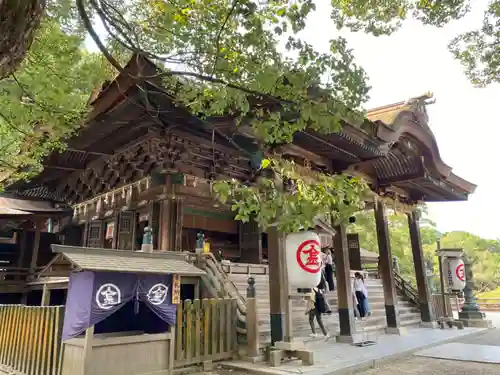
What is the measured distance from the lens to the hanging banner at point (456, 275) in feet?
37.8

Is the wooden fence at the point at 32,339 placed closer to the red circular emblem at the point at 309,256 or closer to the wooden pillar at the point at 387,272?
the red circular emblem at the point at 309,256

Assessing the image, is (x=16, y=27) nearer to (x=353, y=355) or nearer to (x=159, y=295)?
(x=159, y=295)

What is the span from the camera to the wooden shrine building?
761cm

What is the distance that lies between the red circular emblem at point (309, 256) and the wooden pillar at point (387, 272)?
16.8 ft

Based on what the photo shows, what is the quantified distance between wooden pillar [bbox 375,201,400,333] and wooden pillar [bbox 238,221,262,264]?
4889 millimetres

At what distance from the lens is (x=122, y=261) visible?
549cm

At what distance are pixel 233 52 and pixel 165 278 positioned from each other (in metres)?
3.82

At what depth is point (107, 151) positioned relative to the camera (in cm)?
1053

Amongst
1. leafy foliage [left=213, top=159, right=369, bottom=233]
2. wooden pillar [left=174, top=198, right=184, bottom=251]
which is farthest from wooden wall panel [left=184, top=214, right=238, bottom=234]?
leafy foliage [left=213, top=159, right=369, bottom=233]

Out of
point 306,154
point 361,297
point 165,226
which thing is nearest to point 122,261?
point 165,226

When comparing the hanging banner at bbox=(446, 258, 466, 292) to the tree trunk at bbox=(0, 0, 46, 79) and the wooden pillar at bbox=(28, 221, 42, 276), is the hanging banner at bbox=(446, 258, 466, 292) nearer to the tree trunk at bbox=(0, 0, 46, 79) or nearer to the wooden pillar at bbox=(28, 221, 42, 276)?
the tree trunk at bbox=(0, 0, 46, 79)

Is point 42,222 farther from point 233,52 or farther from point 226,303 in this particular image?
point 233,52

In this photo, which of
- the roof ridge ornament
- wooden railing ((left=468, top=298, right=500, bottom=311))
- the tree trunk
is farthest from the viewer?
wooden railing ((left=468, top=298, right=500, bottom=311))

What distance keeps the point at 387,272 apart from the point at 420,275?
2381 mm
